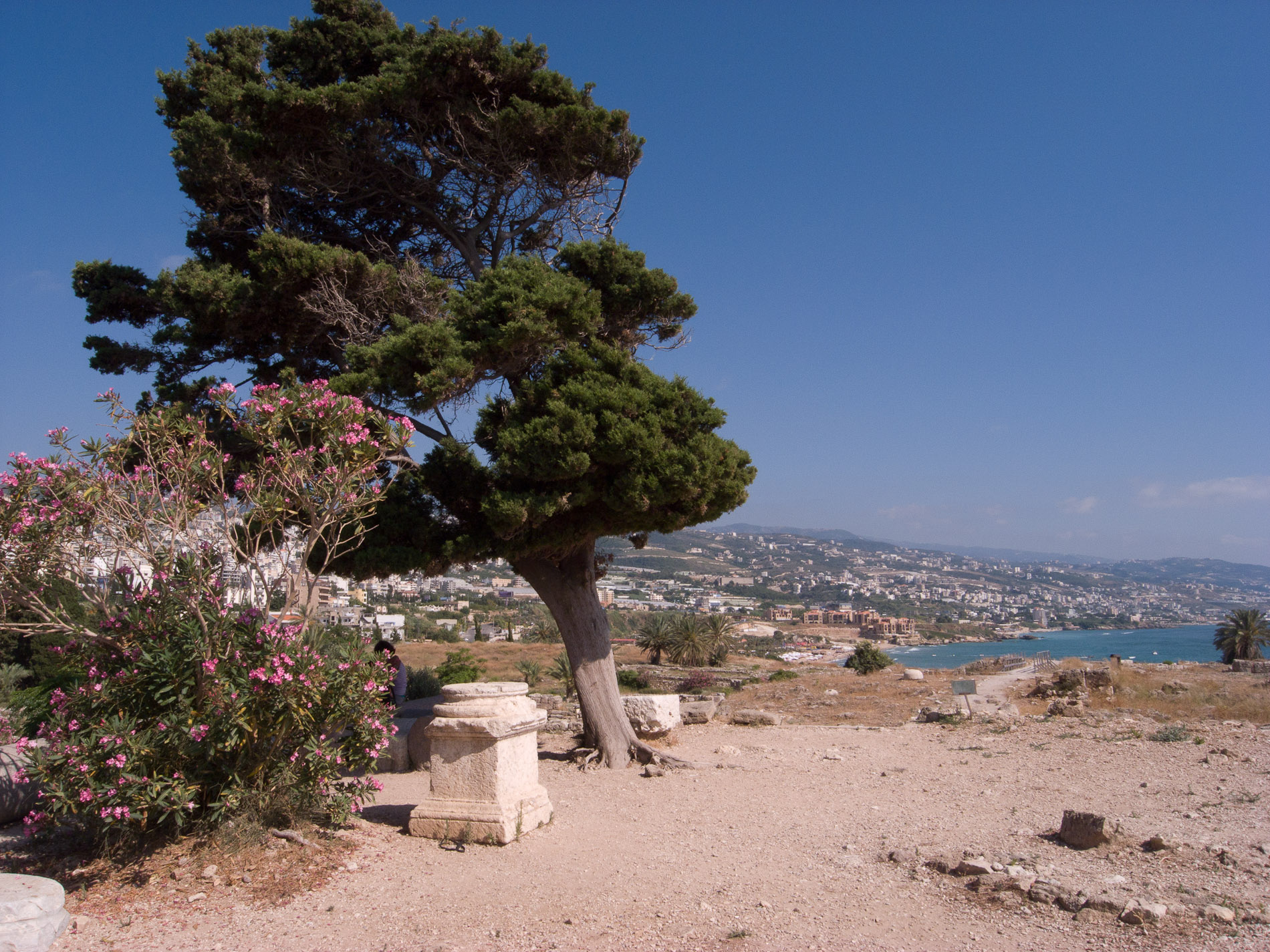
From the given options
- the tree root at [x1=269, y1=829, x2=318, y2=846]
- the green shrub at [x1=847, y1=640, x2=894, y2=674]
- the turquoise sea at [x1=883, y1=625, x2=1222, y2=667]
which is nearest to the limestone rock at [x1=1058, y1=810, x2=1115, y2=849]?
the tree root at [x1=269, y1=829, x2=318, y2=846]

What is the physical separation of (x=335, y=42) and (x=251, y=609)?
899 cm

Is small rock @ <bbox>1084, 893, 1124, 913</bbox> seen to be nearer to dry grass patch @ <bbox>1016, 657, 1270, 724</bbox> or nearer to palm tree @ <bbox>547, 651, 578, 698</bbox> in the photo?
dry grass patch @ <bbox>1016, 657, 1270, 724</bbox>

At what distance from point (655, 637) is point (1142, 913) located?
24685 mm

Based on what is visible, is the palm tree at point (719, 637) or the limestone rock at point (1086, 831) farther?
the palm tree at point (719, 637)

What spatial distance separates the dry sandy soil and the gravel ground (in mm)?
20

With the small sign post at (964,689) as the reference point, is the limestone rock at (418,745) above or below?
above

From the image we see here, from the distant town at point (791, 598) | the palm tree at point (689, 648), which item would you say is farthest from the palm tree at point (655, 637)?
the distant town at point (791, 598)

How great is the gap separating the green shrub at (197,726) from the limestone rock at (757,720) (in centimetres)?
901

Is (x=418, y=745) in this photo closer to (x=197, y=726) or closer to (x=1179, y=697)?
(x=197, y=726)

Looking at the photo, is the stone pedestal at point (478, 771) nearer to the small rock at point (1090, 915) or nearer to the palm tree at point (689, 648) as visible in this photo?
Result: the small rock at point (1090, 915)

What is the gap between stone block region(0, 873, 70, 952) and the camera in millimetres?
4027

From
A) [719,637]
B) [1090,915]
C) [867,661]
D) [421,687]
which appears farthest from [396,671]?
[719,637]

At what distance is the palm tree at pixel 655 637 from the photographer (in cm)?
2853

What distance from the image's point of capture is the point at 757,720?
1397 centimetres
